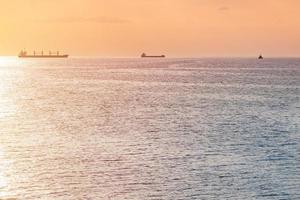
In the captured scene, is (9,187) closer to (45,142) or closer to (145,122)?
(45,142)

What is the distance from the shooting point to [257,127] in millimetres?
102812

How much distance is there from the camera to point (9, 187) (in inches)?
2408

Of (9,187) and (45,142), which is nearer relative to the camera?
(9,187)

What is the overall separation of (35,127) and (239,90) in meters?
106

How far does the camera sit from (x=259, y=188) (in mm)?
60375

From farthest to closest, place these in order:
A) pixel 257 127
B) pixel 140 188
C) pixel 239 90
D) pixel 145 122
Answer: pixel 239 90 → pixel 145 122 → pixel 257 127 → pixel 140 188

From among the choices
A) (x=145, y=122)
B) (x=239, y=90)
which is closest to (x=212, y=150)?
(x=145, y=122)

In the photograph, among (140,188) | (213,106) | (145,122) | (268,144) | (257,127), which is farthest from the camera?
(213,106)

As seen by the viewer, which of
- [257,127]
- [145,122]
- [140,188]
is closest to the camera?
[140,188]

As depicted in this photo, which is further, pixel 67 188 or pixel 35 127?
pixel 35 127

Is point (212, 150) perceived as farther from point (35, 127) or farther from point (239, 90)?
point (239, 90)

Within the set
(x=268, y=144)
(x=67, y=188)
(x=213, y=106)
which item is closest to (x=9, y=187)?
(x=67, y=188)

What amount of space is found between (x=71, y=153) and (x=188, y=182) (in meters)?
22.3

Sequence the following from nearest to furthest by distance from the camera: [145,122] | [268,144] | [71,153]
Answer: [71,153]
[268,144]
[145,122]
